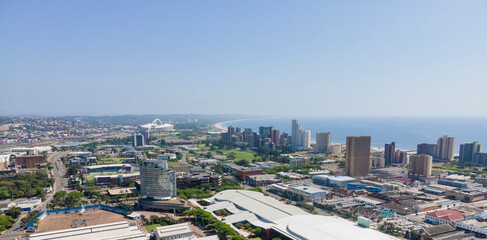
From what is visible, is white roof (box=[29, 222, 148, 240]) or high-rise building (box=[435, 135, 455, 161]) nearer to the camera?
white roof (box=[29, 222, 148, 240])

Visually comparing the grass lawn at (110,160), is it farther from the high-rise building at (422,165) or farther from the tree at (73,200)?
the high-rise building at (422,165)

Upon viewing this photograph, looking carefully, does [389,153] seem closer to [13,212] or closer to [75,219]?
[75,219]

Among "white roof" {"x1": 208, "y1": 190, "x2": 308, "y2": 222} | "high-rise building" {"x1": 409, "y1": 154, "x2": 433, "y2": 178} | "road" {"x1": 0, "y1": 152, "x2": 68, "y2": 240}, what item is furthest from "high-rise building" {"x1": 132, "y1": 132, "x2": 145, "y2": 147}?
"high-rise building" {"x1": 409, "y1": 154, "x2": 433, "y2": 178}

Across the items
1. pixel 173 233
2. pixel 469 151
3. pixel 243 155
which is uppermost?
pixel 469 151

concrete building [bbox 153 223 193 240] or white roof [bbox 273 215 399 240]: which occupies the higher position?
white roof [bbox 273 215 399 240]

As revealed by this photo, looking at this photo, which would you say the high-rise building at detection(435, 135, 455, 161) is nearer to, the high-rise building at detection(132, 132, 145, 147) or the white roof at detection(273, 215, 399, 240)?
the white roof at detection(273, 215, 399, 240)

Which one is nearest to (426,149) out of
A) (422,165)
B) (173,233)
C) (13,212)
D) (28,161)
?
(422,165)

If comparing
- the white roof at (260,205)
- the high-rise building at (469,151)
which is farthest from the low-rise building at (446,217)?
the high-rise building at (469,151)
